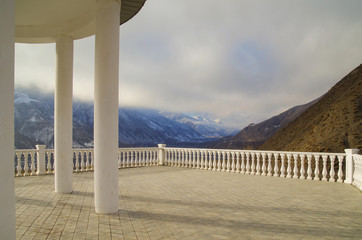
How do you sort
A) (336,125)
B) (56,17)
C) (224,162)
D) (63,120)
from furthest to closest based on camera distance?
(336,125) → (224,162) → (63,120) → (56,17)

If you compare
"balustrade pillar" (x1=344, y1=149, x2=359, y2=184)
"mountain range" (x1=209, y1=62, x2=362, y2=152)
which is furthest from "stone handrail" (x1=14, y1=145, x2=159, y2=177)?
"mountain range" (x1=209, y1=62, x2=362, y2=152)

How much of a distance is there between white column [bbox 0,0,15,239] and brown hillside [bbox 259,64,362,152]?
24960 mm

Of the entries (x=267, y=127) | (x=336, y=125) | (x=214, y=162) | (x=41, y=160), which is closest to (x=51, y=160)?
(x=41, y=160)

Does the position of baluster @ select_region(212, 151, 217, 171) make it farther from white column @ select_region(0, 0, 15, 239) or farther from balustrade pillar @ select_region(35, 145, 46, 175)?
white column @ select_region(0, 0, 15, 239)

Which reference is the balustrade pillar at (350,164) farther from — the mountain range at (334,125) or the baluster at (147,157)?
the mountain range at (334,125)

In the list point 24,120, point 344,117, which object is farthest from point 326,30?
point 24,120

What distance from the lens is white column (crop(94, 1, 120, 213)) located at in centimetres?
516

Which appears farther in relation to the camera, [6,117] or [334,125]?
[334,125]

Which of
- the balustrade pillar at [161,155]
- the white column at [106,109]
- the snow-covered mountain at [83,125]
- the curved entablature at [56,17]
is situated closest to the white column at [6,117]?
the white column at [106,109]

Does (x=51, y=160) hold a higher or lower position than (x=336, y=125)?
lower

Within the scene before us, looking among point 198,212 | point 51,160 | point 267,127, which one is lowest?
point 198,212

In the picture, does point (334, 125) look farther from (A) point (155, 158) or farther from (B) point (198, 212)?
(B) point (198, 212)

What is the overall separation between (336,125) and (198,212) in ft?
90.6

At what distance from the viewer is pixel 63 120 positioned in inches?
280
